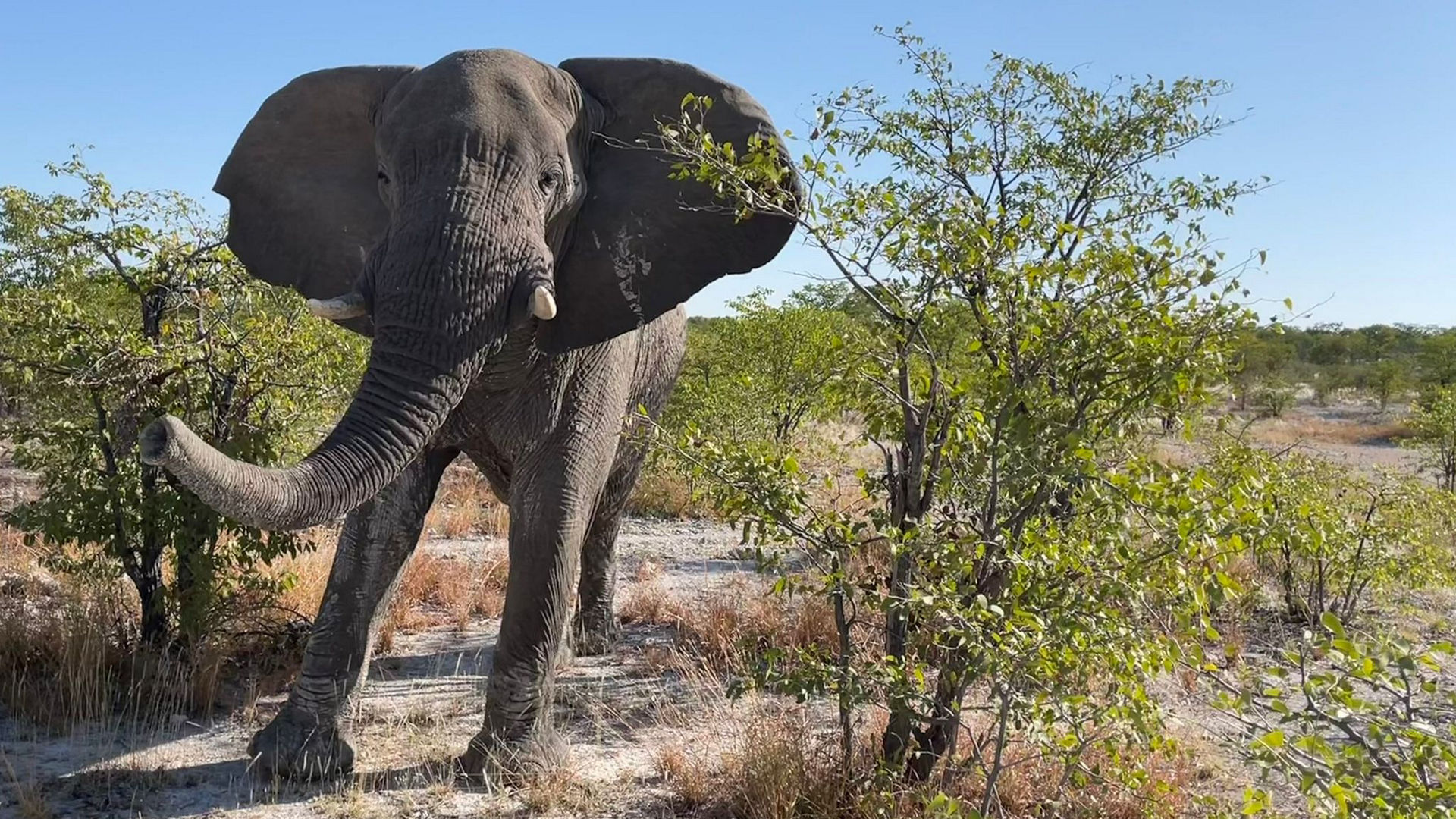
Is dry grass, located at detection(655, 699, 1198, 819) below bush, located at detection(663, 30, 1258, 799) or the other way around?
below

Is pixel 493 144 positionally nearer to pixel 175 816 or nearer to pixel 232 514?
pixel 232 514

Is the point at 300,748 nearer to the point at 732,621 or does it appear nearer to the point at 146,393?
the point at 146,393

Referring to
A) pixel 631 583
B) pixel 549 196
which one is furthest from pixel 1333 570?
pixel 549 196

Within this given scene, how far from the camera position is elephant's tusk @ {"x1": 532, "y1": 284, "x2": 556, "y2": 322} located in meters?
3.68

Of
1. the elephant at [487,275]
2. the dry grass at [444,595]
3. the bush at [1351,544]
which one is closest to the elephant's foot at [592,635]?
the dry grass at [444,595]

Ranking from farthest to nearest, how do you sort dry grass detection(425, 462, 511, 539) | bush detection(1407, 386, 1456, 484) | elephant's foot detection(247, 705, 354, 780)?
bush detection(1407, 386, 1456, 484), dry grass detection(425, 462, 511, 539), elephant's foot detection(247, 705, 354, 780)

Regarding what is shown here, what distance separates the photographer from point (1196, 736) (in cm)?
498

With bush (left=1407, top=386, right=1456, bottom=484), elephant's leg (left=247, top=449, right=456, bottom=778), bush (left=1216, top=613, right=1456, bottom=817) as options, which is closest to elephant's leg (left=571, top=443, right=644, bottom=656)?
elephant's leg (left=247, top=449, right=456, bottom=778)

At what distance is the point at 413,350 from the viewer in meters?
3.51

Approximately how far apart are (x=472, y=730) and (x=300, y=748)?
92 centimetres

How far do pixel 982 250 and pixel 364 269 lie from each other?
2185 millimetres

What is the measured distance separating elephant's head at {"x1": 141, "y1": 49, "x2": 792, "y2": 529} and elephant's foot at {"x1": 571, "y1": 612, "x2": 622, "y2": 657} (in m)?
2.72

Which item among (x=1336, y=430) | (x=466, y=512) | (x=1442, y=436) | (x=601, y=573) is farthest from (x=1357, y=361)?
(x=601, y=573)

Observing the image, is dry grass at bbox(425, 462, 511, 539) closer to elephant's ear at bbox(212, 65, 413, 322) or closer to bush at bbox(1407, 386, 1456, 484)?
elephant's ear at bbox(212, 65, 413, 322)
